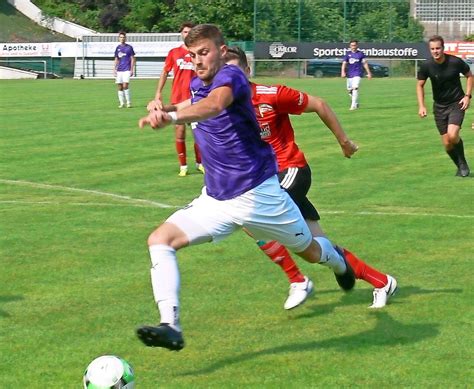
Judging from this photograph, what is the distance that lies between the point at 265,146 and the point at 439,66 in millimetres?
9339

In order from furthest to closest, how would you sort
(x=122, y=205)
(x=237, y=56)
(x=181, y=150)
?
(x=181, y=150)
(x=122, y=205)
(x=237, y=56)

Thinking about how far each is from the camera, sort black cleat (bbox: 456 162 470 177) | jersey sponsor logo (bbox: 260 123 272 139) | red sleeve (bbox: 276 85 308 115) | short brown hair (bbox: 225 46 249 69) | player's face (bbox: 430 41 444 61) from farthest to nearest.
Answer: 1. black cleat (bbox: 456 162 470 177)
2. player's face (bbox: 430 41 444 61)
3. jersey sponsor logo (bbox: 260 123 272 139)
4. red sleeve (bbox: 276 85 308 115)
5. short brown hair (bbox: 225 46 249 69)

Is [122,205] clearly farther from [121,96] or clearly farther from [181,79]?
[121,96]

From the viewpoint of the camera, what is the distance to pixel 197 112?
222 inches

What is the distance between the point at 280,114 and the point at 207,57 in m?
1.70

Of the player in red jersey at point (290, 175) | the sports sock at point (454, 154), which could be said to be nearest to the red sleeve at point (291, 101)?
the player in red jersey at point (290, 175)

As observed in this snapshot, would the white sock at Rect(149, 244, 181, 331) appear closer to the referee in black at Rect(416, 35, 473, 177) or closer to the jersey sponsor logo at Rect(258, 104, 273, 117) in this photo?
the jersey sponsor logo at Rect(258, 104, 273, 117)

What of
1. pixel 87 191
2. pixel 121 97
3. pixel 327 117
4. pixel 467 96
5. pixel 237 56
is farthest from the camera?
pixel 121 97

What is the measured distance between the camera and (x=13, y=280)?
28.4 feet

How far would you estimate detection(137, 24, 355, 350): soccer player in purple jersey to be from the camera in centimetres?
598

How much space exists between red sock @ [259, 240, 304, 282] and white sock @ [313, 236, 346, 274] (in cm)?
45

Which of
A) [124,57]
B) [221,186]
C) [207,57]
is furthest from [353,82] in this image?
[207,57]

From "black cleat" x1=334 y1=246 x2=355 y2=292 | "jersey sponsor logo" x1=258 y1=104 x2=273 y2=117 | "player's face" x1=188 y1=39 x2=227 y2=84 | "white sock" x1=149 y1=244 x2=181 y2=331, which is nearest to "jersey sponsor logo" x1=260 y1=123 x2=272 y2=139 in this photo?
"jersey sponsor logo" x1=258 y1=104 x2=273 y2=117

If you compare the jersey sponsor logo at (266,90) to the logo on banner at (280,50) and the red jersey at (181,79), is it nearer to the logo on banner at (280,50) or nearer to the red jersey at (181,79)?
the red jersey at (181,79)
